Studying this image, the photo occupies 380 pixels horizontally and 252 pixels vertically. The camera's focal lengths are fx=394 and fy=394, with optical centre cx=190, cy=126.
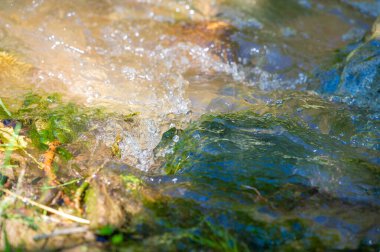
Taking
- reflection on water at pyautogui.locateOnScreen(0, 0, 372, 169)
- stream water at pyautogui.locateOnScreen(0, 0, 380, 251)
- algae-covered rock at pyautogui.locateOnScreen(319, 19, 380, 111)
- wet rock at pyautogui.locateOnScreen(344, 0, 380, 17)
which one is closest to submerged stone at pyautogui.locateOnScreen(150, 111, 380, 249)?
stream water at pyautogui.locateOnScreen(0, 0, 380, 251)

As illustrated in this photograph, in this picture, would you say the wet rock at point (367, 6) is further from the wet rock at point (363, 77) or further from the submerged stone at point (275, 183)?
the submerged stone at point (275, 183)

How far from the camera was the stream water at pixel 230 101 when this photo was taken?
1.89 meters

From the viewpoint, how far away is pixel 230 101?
3344 millimetres

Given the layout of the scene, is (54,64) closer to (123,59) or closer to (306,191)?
(123,59)

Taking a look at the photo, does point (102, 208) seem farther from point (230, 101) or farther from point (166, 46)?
point (166, 46)

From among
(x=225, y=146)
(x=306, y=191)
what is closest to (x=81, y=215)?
(x=225, y=146)

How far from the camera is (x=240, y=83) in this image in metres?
3.88

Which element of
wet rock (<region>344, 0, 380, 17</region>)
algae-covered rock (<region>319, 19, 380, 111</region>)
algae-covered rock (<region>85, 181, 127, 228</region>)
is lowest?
algae-covered rock (<region>85, 181, 127, 228</region>)

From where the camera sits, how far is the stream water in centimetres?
189

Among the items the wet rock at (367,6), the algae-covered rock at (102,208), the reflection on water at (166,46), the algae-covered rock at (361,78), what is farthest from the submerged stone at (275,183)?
the wet rock at (367,6)

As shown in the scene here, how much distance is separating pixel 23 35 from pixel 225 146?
2596mm

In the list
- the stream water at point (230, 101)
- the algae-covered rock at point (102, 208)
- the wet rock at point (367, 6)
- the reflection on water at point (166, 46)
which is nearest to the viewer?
the algae-covered rock at point (102, 208)

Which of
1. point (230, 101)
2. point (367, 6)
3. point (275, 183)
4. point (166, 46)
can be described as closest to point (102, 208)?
point (275, 183)

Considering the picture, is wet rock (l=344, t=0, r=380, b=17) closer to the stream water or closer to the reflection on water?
the stream water
